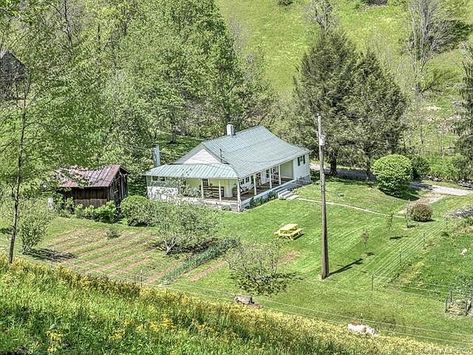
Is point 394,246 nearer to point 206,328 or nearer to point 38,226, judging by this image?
point 38,226

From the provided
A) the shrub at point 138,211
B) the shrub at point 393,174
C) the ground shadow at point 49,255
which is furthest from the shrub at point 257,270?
the shrub at point 393,174

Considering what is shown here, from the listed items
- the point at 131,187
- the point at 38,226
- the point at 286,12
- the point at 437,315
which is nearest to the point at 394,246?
the point at 437,315

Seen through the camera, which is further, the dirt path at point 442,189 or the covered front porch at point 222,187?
the dirt path at point 442,189

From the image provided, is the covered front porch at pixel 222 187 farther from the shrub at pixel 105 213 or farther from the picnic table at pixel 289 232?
the picnic table at pixel 289 232

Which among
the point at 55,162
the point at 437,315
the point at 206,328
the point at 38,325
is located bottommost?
the point at 437,315

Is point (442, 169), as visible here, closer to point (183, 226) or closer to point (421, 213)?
point (421, 213)

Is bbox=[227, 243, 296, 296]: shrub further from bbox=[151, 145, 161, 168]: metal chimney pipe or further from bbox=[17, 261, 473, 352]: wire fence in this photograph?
bbox=[151, 145, 161, 168]: metal chimney pipe
